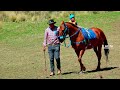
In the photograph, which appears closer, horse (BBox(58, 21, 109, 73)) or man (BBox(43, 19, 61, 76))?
horse (BBox(58, 21, 109, 73))

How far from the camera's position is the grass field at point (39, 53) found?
12.9 meters

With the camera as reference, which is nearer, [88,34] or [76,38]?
[76,38]

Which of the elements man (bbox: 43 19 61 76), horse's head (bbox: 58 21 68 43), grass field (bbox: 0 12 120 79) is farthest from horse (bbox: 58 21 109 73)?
grass field (bbox: 0 12 120 79)

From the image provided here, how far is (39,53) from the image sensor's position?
1956 centimetres

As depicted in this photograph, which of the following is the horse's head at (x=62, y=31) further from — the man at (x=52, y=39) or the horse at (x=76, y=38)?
the man at (x=52, y=39)

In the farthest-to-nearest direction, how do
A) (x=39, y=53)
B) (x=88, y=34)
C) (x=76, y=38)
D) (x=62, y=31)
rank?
(x=39, y=53) → (x=88, y=34) → (x=76, y=38) → (x=62, y=31)

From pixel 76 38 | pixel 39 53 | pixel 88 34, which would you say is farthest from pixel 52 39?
pixel 39 53

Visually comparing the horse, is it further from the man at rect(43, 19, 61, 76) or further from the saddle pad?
the man at rect(43, 19, 61, 76)

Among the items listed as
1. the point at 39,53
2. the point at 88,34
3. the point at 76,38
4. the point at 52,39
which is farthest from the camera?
the point at 39,53

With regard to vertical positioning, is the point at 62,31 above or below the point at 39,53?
above

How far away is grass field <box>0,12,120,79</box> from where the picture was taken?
1289 cm

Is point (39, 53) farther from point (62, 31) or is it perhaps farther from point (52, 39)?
point (62, 31)
